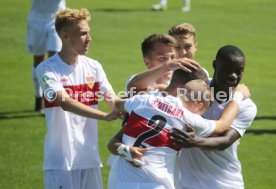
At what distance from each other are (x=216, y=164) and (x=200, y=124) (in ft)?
2.25

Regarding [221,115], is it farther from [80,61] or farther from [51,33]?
[51,33]

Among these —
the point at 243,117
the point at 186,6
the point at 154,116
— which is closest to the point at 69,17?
the point at 154,116

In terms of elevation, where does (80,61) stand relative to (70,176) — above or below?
above

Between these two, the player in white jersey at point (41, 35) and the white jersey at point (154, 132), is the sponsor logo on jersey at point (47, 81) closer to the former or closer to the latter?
the white jersey at point (154, 132)

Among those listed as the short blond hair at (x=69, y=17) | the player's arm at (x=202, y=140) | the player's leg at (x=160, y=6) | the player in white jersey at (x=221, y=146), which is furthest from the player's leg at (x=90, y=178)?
the player's leg at (x=160, y=6)

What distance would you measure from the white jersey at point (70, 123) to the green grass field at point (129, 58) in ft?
9.82

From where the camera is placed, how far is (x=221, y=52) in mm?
6375

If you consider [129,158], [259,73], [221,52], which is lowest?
[259,73]

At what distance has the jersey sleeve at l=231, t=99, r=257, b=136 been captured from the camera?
637cm

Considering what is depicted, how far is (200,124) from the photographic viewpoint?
237 inches

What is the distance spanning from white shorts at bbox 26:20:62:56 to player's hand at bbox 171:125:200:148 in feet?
30.2

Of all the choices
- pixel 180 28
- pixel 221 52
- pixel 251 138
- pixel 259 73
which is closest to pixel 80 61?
pixel 180 28

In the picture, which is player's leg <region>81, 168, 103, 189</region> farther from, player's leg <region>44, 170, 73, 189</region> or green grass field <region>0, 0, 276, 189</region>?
green grass field <region>0, 0, 276, 189</region>

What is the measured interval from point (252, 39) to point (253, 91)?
7.05 metres
